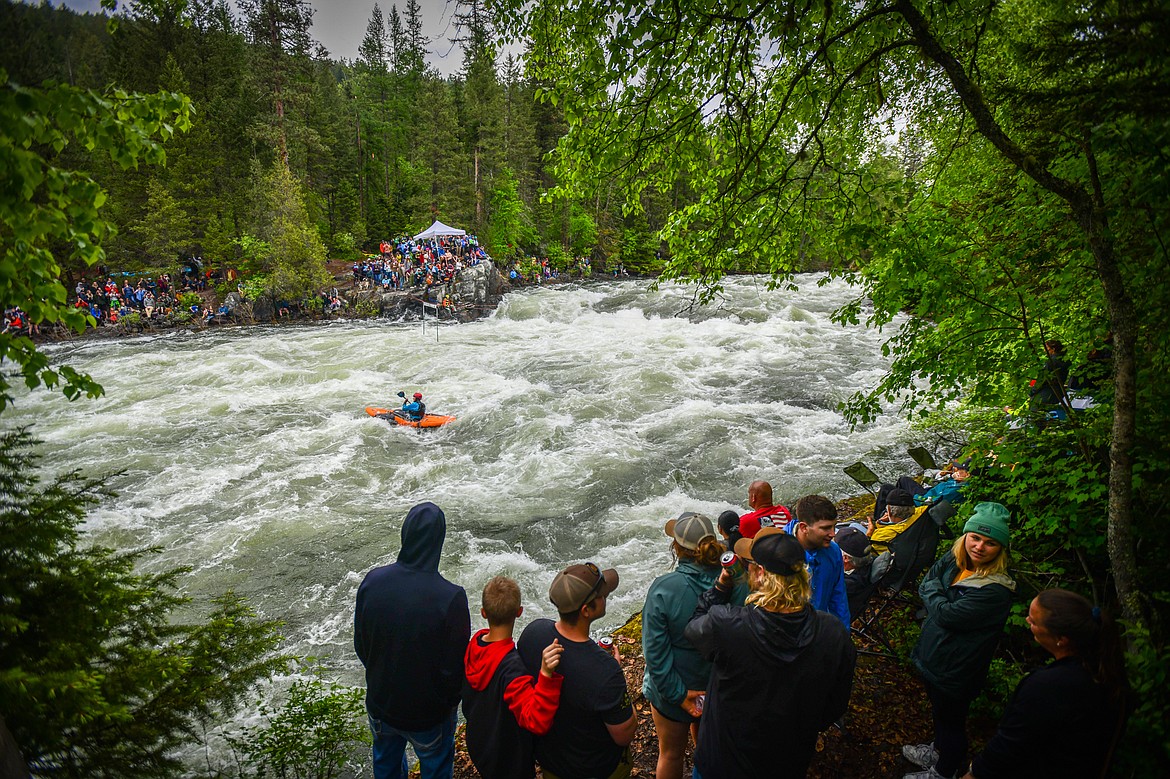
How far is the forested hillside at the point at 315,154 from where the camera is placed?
3091 cm

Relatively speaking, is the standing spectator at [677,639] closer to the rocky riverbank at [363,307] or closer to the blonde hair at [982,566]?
the blonde hair at [982,566]

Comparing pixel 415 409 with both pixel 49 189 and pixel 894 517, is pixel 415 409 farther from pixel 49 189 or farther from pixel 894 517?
pixel 49 189

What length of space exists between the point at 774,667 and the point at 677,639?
82 centimetres

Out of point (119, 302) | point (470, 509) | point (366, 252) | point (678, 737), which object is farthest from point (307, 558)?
point (366, 252)

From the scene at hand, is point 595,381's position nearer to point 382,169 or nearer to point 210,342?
point 210,342

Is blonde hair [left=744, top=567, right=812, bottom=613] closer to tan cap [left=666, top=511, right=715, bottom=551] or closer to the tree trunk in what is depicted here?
tan cap [left=666, top=511, right=715, bottom=551]

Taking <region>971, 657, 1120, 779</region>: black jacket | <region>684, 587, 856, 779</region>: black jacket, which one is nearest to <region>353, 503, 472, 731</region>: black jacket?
<region>684, 587, 856, 779</region>: black jacket

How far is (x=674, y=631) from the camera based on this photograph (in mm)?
3209

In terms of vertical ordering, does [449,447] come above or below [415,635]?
below

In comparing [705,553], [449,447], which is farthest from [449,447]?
[705,553]

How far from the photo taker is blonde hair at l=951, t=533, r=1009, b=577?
10.7ft

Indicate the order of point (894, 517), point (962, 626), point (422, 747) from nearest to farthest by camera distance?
point (962, 626)
point (422, 747)
point (894, 517)

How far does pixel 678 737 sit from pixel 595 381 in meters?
14.7

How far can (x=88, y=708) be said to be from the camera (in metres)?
2.32
